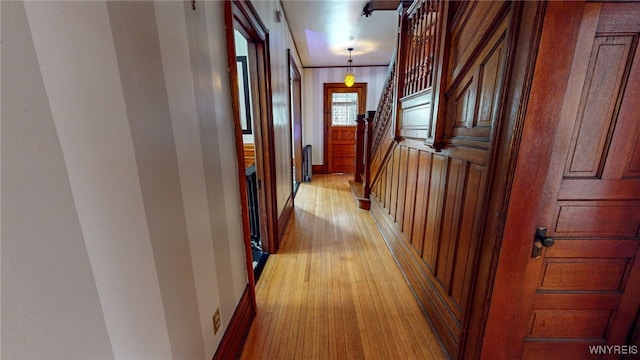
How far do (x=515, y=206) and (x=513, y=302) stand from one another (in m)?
0.48

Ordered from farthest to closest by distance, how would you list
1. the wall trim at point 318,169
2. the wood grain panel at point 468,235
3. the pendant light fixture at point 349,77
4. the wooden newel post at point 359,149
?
1. the wall trim at point 318,169
2. the pendant light fixture at point 349,77
3. the wooden newel post at point 359,149
4. the wood grain panel at point 468,235

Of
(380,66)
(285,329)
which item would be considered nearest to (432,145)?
(285,329)

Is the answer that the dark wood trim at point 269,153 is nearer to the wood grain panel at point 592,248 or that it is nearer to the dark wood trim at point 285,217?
the dark wood trim at point 285,217

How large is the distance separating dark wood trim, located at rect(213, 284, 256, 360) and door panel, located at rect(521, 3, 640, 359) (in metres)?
1.51

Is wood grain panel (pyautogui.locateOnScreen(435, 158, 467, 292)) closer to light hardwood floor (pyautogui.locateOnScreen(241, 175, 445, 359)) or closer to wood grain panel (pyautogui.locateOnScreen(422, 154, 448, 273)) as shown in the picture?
wood grain panel (pyautogui.locateOnScreen(422, 154, 448, 273))

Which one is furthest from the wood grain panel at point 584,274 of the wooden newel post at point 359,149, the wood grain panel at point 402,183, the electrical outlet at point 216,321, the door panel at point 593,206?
the wooden newel post at point 359,149

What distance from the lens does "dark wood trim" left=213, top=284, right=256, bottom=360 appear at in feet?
4.31

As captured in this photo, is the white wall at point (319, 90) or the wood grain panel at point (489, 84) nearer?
the wood grain panel at point (489, 84)

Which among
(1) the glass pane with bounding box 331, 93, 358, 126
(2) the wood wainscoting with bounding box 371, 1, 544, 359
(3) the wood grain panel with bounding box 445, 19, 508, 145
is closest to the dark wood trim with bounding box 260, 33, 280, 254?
(2) the wood wainscoting with bounding box 371, 1, 544, 359

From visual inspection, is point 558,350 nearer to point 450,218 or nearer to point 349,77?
point 450,218

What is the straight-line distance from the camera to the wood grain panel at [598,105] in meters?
0.93

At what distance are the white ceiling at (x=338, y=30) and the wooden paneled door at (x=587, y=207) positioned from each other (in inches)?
108

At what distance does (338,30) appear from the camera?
12.9 ft

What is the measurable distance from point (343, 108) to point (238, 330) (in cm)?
576
